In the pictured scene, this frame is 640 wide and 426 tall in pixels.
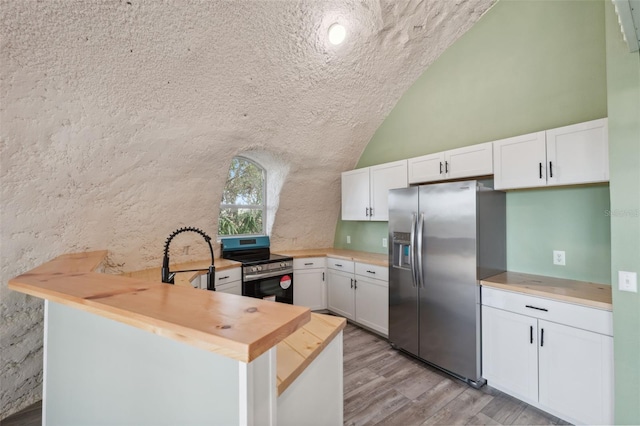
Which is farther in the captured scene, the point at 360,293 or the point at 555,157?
the point at 360,293

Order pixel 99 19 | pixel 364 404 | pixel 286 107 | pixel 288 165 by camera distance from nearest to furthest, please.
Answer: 1. pixel 99 19
2. pixel 364 404
3. pixel 286 107
4. pixel 288 165

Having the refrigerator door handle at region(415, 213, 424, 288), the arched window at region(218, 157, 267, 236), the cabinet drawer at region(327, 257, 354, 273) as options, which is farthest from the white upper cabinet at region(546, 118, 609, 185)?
the arched window at region(218, 157, 267, 236)

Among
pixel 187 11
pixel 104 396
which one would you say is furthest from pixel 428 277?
pixel 187 11

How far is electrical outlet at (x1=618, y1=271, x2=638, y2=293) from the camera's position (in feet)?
5.19

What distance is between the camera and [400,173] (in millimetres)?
3146

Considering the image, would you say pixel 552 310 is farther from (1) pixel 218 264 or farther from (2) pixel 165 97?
(2) pixel 165 97

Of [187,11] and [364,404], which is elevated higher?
[187,11]

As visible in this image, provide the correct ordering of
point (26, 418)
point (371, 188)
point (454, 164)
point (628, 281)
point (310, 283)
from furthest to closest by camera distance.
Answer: point (310, 283) < point (371, 188) < point (454, 164) < point (26, 418) < point (628, 281)

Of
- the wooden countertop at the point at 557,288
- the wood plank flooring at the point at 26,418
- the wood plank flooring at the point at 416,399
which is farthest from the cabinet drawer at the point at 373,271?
the wood plank flooring at the point at 26,418

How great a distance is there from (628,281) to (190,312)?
229 centimetres

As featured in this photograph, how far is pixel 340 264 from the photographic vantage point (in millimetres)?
3666

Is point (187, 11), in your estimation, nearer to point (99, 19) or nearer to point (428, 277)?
point (99, 19)

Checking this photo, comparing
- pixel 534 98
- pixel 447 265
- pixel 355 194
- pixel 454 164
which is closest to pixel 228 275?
pixel 355 194

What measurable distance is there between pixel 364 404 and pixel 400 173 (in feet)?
7.32
